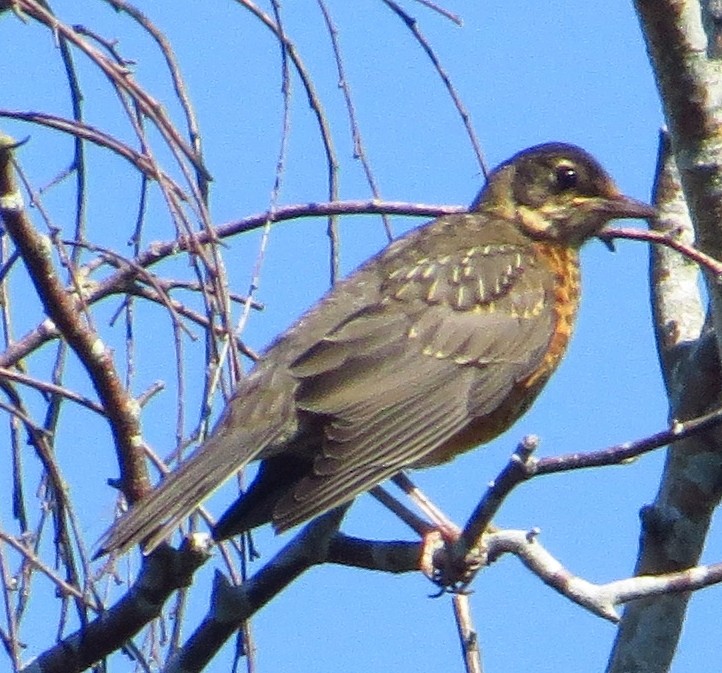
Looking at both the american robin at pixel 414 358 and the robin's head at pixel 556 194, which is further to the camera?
the robin's head at pixel 556 194

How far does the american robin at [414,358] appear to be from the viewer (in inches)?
159

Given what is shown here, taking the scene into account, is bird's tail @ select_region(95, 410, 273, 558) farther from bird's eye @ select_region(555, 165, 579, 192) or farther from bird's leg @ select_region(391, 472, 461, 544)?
bird's eye @ select_region(555, 165, 579, 192)

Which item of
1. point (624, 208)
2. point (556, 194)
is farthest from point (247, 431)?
point (556, 194)

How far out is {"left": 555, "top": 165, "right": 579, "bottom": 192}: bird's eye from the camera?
5902mm

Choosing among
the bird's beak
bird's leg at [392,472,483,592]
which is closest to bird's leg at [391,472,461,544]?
bird's leg at [392,472,483,592]

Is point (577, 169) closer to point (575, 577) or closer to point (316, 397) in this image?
point (316, 397)

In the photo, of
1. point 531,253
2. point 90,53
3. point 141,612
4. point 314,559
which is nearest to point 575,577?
point 314,559

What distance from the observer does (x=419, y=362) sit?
16.6 ft

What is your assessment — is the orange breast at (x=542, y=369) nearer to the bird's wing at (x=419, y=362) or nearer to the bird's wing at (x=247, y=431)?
the bird's wing at (x=419, y=362)

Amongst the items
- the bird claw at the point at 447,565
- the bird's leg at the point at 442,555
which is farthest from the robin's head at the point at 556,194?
the bird claw at the point at 447,565

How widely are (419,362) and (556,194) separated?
1267mm

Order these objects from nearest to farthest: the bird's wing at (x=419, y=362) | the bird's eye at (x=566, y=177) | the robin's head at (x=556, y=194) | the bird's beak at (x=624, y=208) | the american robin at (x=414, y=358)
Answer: the american robin at (x=414, y=358) < the bird's wing at (x=419, y=362) < the bird's beak at (x=624, y=208) < the robin's head at (x=556, y=194) < the bird's eye at (x=566, y=177)

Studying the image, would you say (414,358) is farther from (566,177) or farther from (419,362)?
(566,177)

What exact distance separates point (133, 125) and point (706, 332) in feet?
6.72
